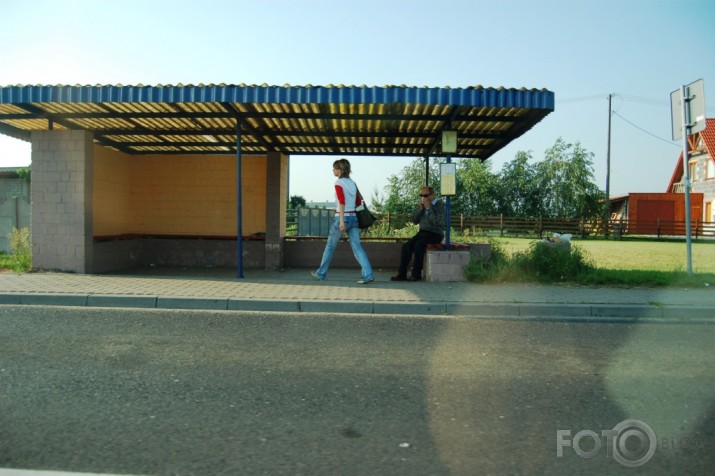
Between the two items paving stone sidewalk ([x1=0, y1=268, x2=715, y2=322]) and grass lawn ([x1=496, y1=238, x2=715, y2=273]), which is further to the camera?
grass lawn ([x1=496, y1=238, x2=715, y2=273])

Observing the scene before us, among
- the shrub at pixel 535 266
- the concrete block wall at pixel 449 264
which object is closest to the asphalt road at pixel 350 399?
the shrub at pixel 535 266

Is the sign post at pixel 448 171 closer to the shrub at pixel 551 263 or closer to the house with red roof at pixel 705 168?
the shrub at pixel 551 263

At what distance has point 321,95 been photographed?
8875mm

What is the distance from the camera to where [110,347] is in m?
5.31

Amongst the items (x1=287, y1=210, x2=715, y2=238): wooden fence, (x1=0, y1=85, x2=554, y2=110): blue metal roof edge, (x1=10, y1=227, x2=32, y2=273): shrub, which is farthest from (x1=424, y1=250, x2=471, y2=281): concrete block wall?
(x1=287, y1=210, x2=715, y2=238): wooden fence

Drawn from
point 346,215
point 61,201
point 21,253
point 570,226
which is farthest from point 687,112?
point 570,226

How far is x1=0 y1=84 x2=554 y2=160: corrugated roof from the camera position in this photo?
8.88 metres

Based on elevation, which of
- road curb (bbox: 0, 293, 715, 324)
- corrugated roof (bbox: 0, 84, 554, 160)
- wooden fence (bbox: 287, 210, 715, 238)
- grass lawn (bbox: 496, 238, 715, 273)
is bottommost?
road curb (bbox: 0, 293, 715, 324)

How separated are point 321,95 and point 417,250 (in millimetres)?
3149

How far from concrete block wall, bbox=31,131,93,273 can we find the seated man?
561 centimetres

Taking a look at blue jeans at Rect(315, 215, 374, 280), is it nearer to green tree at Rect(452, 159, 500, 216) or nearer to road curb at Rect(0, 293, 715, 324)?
road curb at Rect(0, 293, 715, 324)

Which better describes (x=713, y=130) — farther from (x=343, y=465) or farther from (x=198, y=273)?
(x=343, y=465)

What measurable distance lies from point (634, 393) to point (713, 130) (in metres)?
46.2

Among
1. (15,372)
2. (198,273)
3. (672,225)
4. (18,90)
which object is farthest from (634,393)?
(672,225)
